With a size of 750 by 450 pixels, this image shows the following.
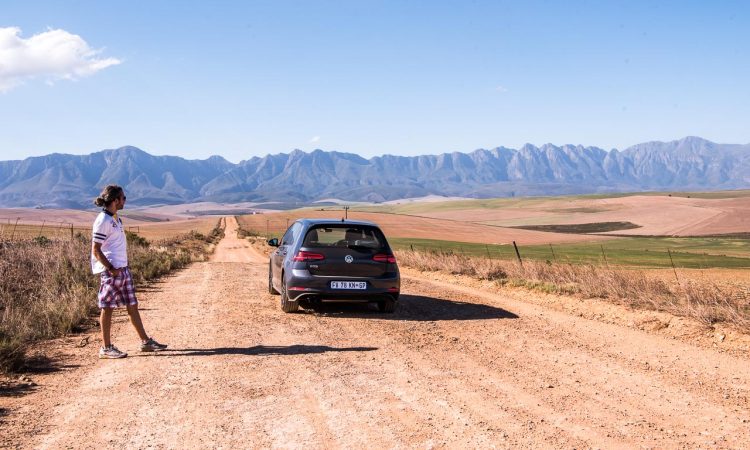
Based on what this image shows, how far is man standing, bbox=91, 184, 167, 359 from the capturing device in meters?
7.59

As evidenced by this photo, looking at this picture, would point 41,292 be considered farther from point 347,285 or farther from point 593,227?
point 593,227

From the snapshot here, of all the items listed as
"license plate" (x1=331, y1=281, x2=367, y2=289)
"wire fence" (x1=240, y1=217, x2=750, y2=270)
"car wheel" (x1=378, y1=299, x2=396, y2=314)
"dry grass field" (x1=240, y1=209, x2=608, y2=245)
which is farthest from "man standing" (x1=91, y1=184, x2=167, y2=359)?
"dry grass field" (x1=240, y1=209, x2=608, y2=245)

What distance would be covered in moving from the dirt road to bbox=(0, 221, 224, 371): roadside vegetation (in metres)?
0.49

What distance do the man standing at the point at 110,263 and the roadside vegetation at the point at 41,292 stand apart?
0.97 meters

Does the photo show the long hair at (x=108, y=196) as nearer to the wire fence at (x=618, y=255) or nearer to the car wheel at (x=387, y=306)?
the car wheel at (x=387, y=306)

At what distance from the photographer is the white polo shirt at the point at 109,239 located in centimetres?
758

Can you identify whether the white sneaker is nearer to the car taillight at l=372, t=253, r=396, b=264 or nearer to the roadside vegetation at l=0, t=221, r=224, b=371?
the roadside vegetation at l=0, t=221, r=224, b=371

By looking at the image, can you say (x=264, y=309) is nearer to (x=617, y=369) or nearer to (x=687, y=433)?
(x=617, y=369)

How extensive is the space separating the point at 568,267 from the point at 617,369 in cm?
883

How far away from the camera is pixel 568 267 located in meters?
15.8

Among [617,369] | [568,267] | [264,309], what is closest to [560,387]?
[617,369]

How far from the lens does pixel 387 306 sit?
1170 cm

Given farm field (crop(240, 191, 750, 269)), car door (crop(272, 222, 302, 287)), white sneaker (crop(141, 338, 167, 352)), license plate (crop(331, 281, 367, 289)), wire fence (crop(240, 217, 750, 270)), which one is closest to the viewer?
white sneaker (crop(141, 338, 167, 352))

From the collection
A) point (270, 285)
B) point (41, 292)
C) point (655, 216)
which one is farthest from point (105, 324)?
point (655, 216)
